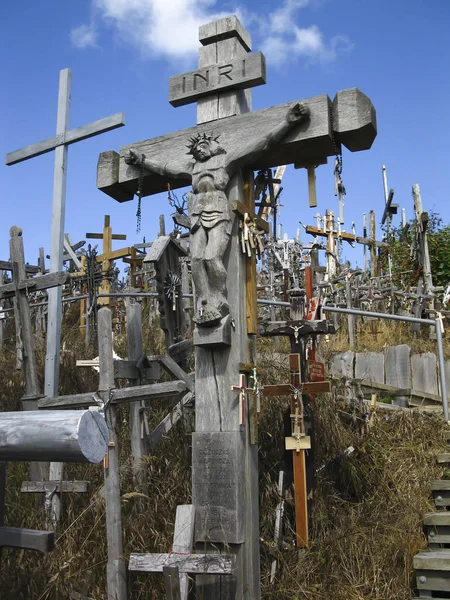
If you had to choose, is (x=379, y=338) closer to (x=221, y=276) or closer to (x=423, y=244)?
(x=423, y=244)

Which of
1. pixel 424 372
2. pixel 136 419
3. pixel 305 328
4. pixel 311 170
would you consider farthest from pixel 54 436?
pixel 424 372

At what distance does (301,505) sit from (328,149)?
285 centimetres

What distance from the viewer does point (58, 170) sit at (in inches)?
260

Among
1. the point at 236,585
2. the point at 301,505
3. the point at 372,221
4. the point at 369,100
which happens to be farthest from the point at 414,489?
the point at 372,221

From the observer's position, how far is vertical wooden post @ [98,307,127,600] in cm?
454

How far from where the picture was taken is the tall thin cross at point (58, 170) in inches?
243

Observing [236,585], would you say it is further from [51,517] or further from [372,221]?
[372,221]

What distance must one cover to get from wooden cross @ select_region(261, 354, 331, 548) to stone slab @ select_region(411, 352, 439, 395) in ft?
17.4

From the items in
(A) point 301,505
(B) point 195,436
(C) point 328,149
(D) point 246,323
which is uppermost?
(C) point 328,149

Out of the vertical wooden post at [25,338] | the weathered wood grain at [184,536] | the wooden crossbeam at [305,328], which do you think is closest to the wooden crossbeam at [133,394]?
the vertical wooden post at [25,338]

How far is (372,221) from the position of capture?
68.6 ft

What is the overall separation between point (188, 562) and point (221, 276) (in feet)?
6.13

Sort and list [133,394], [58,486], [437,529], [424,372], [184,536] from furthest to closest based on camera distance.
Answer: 1. [424,372]
2. [437,529]
3. [58,486]
4. [133,394]
5. [184,536]

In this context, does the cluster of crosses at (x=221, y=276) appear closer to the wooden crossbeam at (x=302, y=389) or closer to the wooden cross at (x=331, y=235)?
the wooden crossbeam at (x=302, y=389)
